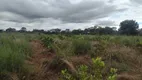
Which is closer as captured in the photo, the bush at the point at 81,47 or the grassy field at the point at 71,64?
the grassy field at the point at 71,64

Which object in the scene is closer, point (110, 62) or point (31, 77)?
point (31, 77)

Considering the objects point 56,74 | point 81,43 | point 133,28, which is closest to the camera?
point 56,74

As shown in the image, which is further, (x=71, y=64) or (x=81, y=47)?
(x=81, y=47)

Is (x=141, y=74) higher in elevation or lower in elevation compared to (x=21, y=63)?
lower

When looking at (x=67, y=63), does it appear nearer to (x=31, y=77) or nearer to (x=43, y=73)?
(x=43, y=73)

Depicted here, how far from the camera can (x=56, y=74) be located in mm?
5234

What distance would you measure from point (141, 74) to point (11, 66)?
288 cm

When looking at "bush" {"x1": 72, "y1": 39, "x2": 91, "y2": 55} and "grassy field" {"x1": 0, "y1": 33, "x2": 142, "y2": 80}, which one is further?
"bush" {"x1": 72, "y1": 39, "x2": 91, "y2": 55}

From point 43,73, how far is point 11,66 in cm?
75

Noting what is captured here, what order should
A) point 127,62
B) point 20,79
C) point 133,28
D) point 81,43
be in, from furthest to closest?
point 133,28, point 81,43, point 127,62, point 20,79

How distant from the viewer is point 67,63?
5.39m

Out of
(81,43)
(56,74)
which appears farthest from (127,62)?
(56,74)

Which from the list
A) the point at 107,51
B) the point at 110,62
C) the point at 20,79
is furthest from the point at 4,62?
the point at 107,51

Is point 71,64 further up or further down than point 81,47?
further down
